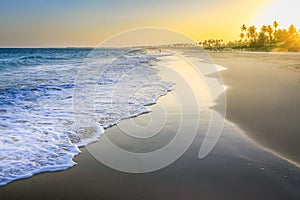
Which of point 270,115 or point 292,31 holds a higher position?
point 292,31

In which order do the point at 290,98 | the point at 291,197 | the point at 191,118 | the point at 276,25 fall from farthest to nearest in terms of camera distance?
the point at 276,25
the point at 290,98
the point at 191,118
the point at 291,197

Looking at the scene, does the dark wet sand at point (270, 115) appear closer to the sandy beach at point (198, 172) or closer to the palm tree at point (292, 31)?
the sandy beach at point (198, 172)

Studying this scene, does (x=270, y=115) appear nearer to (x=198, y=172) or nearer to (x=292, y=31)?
(x=198, y=172)

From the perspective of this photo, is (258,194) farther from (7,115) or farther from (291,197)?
(7,115)

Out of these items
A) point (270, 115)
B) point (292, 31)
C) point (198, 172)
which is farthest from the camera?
point (292, 31)

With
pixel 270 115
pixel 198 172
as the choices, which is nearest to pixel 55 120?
pixel 198 172

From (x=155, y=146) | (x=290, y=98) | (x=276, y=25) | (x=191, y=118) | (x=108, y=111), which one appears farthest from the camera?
(x=276, y=25)

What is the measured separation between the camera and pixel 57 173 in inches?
179

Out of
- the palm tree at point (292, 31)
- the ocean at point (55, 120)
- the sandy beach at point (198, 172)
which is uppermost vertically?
the palm tree at point (292, 31)

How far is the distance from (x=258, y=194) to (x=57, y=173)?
3116 millimetres

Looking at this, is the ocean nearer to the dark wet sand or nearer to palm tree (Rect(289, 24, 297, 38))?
the dark wet sand

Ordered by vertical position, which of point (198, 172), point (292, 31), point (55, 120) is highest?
point (292, 31)

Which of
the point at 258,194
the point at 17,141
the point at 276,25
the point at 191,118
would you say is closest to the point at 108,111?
the point at 191,118

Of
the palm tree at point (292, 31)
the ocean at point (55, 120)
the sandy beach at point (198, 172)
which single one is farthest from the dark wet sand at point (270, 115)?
the palm tree at point (292, 31)
